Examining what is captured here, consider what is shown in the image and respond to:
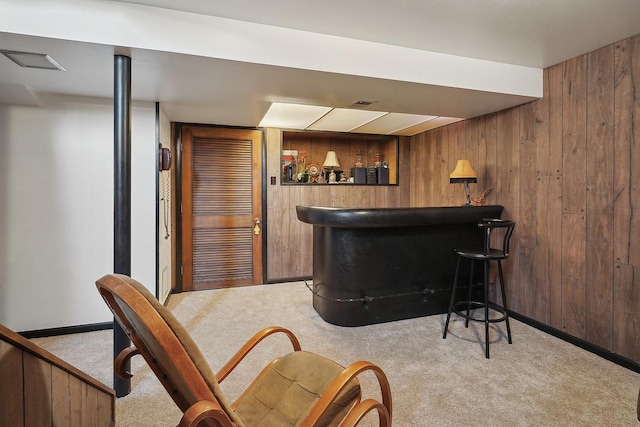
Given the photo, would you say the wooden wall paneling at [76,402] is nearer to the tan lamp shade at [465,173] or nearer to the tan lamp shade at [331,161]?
the tan lamp shade at [465,173]

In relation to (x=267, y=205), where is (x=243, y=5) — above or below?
above

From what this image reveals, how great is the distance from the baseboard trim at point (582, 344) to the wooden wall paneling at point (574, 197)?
57mm

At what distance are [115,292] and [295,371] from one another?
0.90 meters

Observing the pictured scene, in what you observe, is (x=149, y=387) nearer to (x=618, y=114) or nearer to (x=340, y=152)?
(x=618, y=114)

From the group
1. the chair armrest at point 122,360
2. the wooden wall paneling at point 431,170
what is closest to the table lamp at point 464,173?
the wooden wall paneling at point 431,170

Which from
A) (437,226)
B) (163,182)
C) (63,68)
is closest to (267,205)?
(163,182)

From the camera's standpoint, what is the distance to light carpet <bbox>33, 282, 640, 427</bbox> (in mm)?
1807

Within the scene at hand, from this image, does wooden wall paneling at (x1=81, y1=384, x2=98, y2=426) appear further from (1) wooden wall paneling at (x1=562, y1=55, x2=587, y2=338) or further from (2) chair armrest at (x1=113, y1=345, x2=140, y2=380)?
(1) wooden wall paneling at (x1=562, y1=55, x2=587, y2=338)

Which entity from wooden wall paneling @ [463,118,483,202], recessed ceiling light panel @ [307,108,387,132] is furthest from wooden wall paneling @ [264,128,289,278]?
wooden wall paneling @ [463,118,483,202]

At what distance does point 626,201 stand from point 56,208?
4320mm

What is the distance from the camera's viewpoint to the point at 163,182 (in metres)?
3.36

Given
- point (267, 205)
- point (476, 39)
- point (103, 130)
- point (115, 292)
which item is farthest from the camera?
point (267, 205)

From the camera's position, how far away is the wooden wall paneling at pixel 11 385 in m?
0.89

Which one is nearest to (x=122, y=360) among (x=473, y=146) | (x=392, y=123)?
(x=473, y=146)
